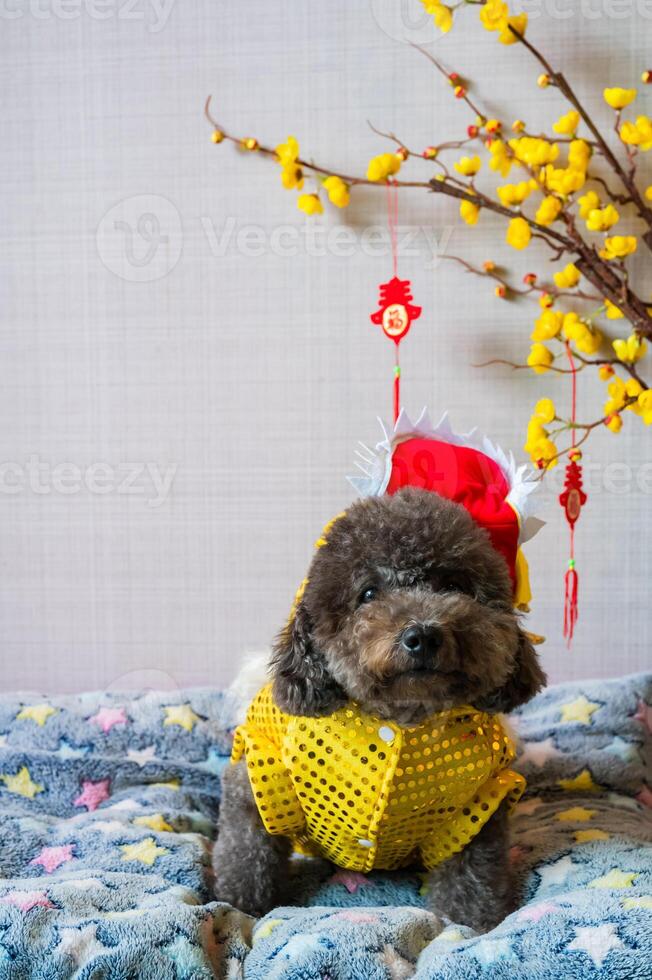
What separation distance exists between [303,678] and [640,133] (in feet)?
3.24

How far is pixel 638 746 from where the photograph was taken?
1413 millimetres

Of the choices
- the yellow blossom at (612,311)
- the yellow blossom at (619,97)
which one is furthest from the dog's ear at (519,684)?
the yellow blossom at (619,97)

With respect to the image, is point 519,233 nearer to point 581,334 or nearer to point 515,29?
point 581,334

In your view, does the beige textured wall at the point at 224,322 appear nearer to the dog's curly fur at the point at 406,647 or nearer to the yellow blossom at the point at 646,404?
the yellow blossom at the point at 646,404

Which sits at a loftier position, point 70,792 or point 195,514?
point 195,514

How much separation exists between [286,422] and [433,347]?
302 millimetres

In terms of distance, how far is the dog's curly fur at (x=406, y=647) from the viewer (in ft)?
3.09

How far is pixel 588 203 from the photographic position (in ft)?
4.76

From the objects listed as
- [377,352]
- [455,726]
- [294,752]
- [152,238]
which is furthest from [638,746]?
[152,238]

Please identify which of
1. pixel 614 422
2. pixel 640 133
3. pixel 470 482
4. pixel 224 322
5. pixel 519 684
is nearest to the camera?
pixel 519 684

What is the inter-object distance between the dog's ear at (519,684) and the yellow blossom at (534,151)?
31.1 inches

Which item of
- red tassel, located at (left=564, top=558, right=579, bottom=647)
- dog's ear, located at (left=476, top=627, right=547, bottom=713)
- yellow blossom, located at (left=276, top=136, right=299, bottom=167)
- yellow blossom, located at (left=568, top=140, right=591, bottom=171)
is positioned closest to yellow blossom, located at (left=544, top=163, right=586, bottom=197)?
yellow blossom, located at (left=568, top=140, right=591, bottom=171)

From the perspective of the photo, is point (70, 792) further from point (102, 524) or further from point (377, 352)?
point (377, 352)

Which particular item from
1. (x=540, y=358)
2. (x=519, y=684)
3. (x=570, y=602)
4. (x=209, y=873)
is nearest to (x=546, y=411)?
(x=540, y=358)
